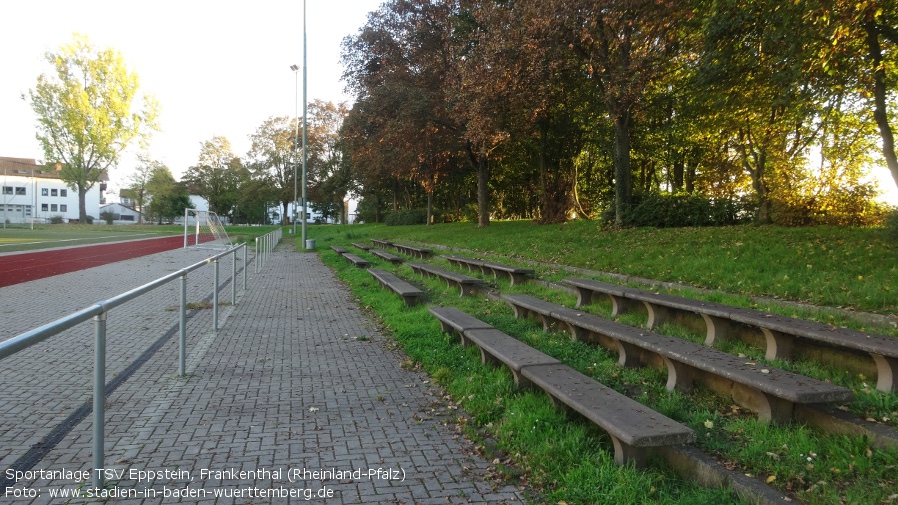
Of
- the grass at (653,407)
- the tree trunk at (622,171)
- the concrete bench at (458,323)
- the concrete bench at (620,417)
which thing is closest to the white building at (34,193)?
the tree trunk at (622,171)

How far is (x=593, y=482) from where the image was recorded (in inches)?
127

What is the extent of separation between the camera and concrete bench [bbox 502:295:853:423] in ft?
11.0

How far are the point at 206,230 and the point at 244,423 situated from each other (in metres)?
23.3

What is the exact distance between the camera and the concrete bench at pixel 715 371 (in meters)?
3.36

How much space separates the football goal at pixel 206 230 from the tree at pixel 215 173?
56.6m

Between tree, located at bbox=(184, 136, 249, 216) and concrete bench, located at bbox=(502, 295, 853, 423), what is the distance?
80231 mm

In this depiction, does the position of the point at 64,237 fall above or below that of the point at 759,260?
below

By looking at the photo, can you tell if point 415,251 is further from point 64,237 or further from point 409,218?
point 64,237

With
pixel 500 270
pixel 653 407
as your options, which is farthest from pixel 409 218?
pixel 653 407

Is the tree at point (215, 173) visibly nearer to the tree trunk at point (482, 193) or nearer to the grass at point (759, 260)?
the tree trunk at point (482, 193)

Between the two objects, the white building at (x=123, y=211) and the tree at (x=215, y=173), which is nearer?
the tree at (x=215, y=173)

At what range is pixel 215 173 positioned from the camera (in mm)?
81062

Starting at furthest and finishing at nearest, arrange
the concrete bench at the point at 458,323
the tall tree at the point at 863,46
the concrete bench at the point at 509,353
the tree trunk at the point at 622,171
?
the tree trunk at the point at 622,171
the tall tree at the point at 863,46
the concrete bench at the point at 458,323
the concrete bench at the point at 509,353

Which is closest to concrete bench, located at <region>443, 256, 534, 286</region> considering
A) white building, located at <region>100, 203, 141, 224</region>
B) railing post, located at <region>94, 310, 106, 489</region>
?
railing post, located at <region>94, 310, 106, 489</region>
